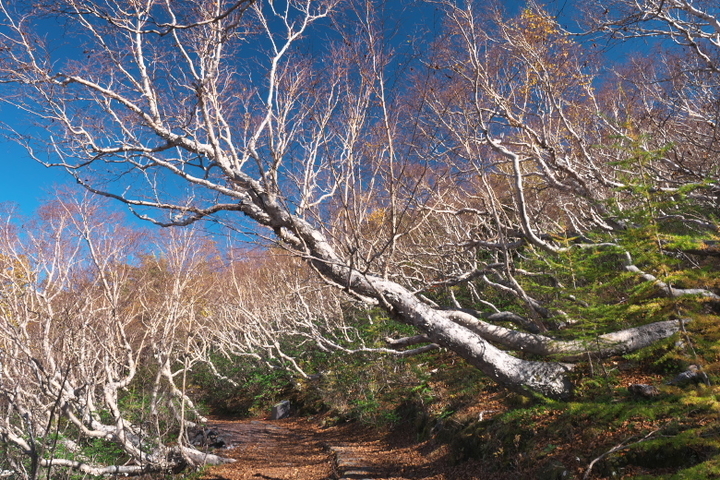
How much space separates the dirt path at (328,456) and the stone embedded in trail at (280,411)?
1.70 meters

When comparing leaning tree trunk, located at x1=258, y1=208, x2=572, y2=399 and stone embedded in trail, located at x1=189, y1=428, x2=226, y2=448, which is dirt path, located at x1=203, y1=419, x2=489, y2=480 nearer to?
stone embedded in trail, located at x1=189, y1=428, x2=226, y2=448

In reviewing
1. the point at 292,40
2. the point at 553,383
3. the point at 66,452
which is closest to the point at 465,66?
the point at 292,40

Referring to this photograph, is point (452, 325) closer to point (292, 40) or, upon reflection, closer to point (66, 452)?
point (292, 40)

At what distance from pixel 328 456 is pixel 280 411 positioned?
18.1ft

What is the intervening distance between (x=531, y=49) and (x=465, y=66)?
2.87ft

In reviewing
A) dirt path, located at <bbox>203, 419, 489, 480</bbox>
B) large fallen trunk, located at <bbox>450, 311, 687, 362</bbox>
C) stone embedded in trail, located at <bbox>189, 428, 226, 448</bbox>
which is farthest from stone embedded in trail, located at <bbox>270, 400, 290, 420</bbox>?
large fallen trunk, located at <bbox>450, 311, 687, 362</bbox>

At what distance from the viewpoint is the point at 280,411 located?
12266mm

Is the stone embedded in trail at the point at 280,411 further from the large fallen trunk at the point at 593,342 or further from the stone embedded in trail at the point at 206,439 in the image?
the large fallen trunk at the point at 593,342

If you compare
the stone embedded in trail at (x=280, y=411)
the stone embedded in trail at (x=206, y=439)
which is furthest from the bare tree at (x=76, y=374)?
the stone embedded in trail at (x=280, y=411)

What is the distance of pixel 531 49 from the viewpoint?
556 centimetres

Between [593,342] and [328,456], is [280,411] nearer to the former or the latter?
[328,456]

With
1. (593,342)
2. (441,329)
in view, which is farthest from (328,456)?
(593,342)

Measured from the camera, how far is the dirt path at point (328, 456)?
5.53 meters

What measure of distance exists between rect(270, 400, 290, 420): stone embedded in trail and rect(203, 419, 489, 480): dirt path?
170 centimetres
